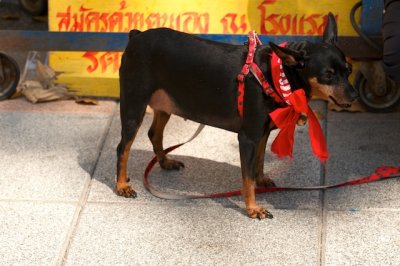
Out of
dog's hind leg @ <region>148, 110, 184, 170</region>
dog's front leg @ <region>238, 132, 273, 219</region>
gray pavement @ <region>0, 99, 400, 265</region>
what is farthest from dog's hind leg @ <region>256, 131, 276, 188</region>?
dog's hind leg @ <region>148, 110, 184, 170</region>

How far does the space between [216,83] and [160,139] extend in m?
0.69

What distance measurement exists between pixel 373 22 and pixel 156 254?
7.19 ft

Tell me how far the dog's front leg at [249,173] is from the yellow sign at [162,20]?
1.55 m

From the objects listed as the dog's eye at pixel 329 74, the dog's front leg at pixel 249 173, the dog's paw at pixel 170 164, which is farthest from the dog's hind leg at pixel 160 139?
the dog's eye at pixel 329 74

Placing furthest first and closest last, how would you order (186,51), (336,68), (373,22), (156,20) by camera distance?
(156,20)
(373,22)
(186,51)
(336,68)

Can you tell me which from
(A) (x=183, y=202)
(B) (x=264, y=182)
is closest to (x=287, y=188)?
(B) (x=264, y=182)

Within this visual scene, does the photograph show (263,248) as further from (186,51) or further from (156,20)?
(156,20)

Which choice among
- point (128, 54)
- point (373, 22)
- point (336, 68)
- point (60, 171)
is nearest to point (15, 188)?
point (60, 171)

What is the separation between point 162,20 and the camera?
594 cm

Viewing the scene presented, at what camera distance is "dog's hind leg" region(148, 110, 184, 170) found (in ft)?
16.4

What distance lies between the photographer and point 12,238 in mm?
4406

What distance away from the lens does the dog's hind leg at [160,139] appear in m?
5.00

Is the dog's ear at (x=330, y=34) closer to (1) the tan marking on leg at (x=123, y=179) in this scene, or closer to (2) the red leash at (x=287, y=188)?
(2) the red leash at (x=287, y=188)

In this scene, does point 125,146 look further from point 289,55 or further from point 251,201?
point 289,55
